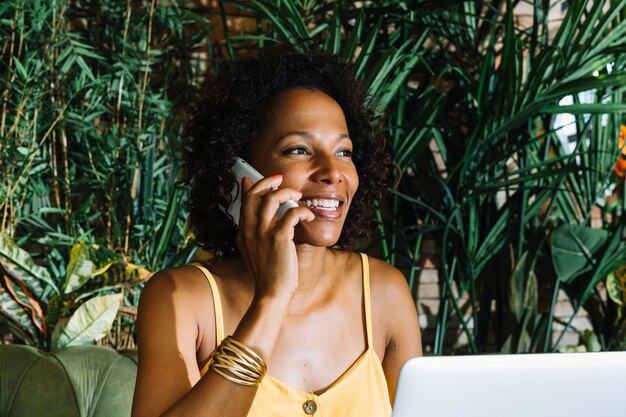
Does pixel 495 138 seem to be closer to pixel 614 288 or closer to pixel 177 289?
pixel 614 288

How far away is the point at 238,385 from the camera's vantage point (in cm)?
119

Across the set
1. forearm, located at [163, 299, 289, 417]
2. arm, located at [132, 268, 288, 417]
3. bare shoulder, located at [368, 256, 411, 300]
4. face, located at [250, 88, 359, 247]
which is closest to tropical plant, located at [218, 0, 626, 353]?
bare shoulder, located at [368, 256, 411, 300]

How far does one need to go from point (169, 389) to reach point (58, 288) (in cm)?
120

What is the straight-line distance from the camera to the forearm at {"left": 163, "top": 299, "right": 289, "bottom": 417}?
1.19m

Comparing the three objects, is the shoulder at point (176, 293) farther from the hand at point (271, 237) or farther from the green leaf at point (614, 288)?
the green leaf at point (614, 288)

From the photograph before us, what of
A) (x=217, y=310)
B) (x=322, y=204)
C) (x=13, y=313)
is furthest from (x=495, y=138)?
(x=13, y=313)

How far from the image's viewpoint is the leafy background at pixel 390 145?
8.20 ft

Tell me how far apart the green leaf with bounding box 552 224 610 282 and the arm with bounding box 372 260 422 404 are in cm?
126

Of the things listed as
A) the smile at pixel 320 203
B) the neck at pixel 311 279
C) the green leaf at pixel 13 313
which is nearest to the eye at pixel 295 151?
the smile at pixel 320 203

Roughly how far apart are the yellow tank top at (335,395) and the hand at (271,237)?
282mm

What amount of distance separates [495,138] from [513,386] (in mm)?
1908

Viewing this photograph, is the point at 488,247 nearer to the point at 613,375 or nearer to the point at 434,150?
the point at 434,150

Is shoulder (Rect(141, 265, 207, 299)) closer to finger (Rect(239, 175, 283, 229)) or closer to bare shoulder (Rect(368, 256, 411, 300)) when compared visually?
finger (Rect(239, 175, 283, 229))

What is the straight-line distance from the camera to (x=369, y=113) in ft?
6.00
